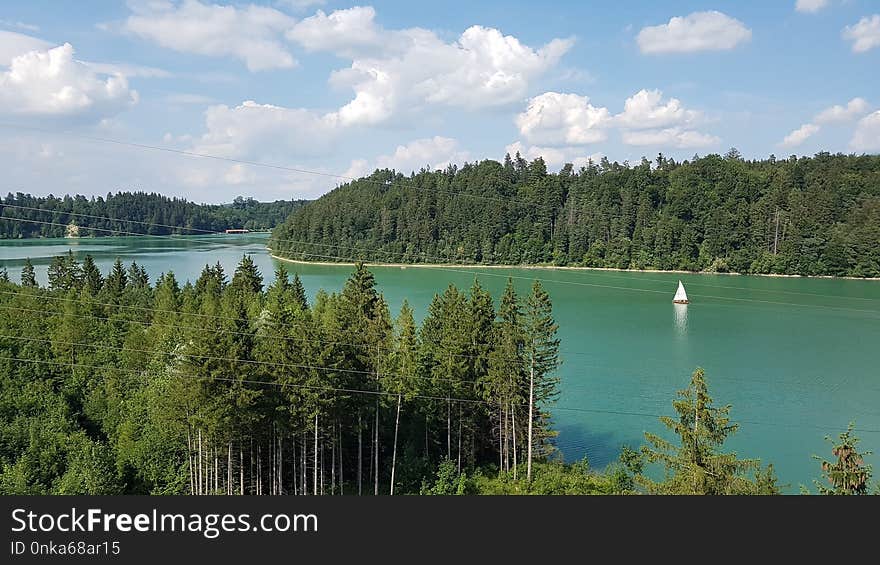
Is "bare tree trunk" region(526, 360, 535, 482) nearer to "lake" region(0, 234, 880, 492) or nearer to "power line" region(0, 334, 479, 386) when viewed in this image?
"power line" region(0, 334, 479, 386)

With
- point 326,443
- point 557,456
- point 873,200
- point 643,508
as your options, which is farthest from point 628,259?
point 643,508

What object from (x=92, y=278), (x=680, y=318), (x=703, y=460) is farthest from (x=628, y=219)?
(x=703, y=460)

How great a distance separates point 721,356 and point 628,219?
44.5 meters

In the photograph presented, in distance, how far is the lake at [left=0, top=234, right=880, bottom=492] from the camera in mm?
16516

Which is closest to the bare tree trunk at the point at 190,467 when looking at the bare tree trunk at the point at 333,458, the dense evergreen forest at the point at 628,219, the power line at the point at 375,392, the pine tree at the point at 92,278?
the power line at the point at 375,392

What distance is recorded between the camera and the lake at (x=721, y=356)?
16516 mm

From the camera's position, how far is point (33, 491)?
34.0ft

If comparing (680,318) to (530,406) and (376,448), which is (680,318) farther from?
(376,448)

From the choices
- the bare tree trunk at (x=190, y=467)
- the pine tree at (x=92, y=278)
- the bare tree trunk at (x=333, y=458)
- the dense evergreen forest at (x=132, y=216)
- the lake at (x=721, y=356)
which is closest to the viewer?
the bare tree trunk at (x=190, y=467)

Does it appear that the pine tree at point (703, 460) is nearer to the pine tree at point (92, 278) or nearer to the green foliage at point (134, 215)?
the pine tree at point (92, 278)

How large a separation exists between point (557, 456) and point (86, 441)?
1020 cm

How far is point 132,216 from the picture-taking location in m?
104

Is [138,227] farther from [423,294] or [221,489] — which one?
[221,489]

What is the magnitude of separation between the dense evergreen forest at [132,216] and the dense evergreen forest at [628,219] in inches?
805
